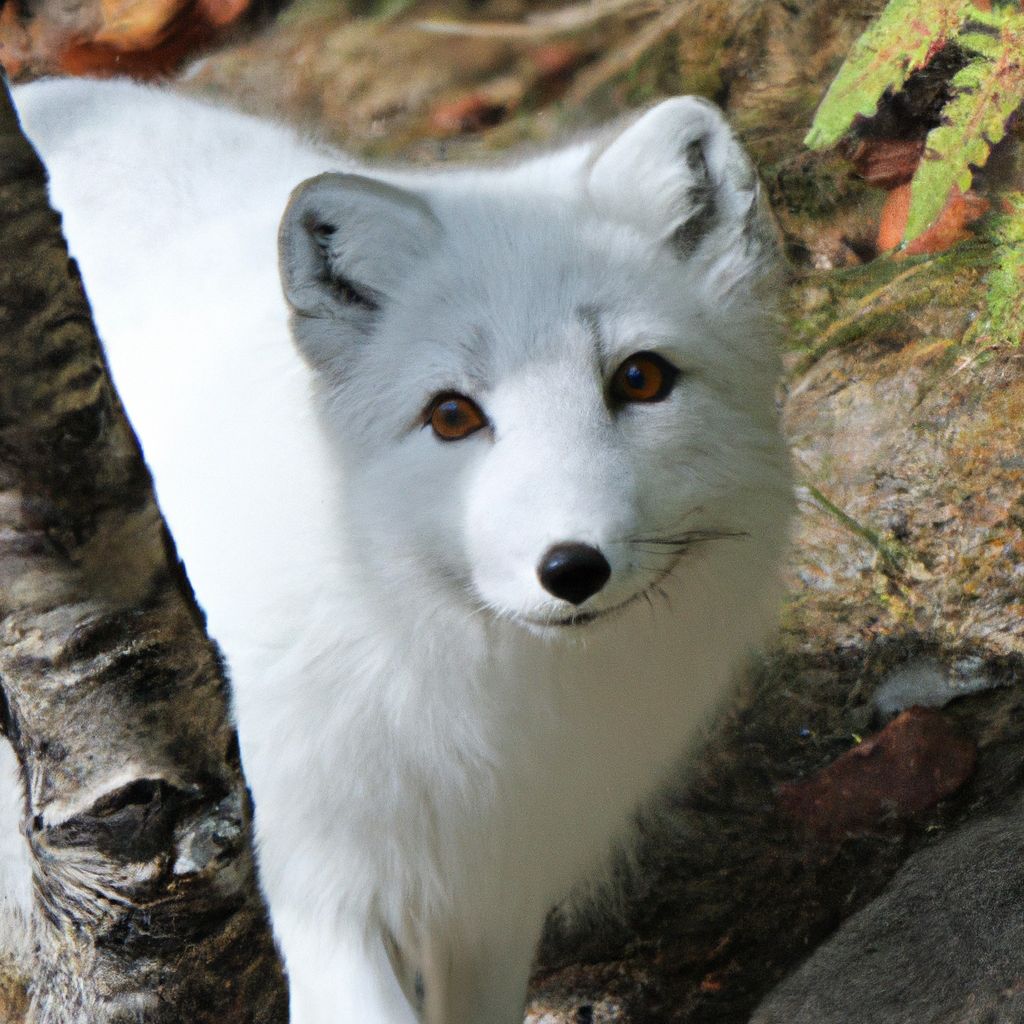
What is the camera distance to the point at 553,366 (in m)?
2.05

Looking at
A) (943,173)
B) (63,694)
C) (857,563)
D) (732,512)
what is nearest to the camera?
(63,694)

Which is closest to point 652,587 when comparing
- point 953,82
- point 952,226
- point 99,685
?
point 99,685

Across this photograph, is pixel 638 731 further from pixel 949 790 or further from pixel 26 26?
pixel 26 26

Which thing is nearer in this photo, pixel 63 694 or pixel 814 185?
pixel 63 694

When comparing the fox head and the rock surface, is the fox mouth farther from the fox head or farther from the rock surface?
the rock surface

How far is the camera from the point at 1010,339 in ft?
11.6

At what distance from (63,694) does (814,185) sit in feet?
12.3

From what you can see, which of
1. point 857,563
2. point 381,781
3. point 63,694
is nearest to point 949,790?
point 857,563

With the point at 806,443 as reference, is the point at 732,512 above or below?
above

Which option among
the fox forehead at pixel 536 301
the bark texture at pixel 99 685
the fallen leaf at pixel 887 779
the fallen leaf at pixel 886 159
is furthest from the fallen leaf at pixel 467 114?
the bark texture at pixel 99 685

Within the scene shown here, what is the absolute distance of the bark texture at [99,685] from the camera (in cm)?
170

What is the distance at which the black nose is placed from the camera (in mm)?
1809

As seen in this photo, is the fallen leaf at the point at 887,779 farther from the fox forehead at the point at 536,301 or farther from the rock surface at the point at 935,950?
the fox forehead at the point at 536,301

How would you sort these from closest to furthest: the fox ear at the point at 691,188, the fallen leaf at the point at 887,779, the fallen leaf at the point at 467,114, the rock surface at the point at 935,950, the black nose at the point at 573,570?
the black nose at the point at 573,570 → the fox ear at the point at 691,188 → the rock surface at the point at 935,950 → the fallen leaf at the point at 887,779 → the fallen leaf at the point at 467,114
